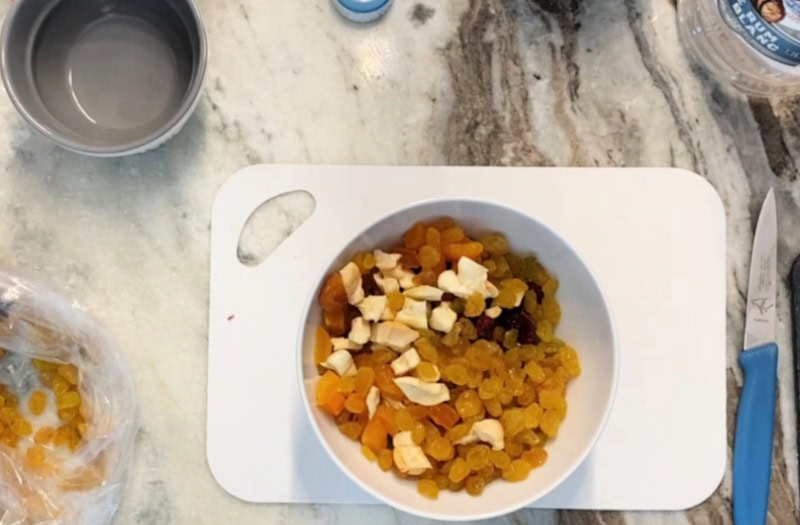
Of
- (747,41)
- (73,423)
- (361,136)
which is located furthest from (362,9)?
(73,423)

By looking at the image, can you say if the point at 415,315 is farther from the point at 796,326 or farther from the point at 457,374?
the point at 796,326

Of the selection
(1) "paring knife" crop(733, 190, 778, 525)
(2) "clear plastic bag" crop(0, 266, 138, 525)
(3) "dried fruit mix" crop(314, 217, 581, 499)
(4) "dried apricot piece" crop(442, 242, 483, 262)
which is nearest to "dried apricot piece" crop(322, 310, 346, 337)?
(3) "dried fruit mix" crop(314, 217, 581, 499)

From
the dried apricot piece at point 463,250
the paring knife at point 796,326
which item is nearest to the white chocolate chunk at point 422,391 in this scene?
the dried apricot piece at point 463,250

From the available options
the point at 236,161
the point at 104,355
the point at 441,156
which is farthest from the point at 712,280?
the point at 104,355

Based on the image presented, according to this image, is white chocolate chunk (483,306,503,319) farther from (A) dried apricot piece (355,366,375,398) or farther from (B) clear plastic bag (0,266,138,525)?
(B) clear plastic bag (0,266,138,525)

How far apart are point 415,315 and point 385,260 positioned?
52mm

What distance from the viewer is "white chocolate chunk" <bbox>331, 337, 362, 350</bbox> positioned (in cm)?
73

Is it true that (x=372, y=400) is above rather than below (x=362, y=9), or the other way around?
below

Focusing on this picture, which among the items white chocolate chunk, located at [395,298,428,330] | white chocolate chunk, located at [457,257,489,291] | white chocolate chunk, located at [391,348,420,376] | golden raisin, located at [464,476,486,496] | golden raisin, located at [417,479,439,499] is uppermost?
white chocolate chunk, located at [457,257,489,291]

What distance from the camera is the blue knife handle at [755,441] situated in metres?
0.80

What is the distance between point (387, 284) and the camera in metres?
0.74

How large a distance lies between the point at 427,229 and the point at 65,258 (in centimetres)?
35

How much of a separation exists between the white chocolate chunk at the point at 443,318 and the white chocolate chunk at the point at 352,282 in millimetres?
62

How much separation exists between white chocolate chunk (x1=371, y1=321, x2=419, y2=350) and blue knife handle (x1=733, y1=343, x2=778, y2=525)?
0.32 metres
